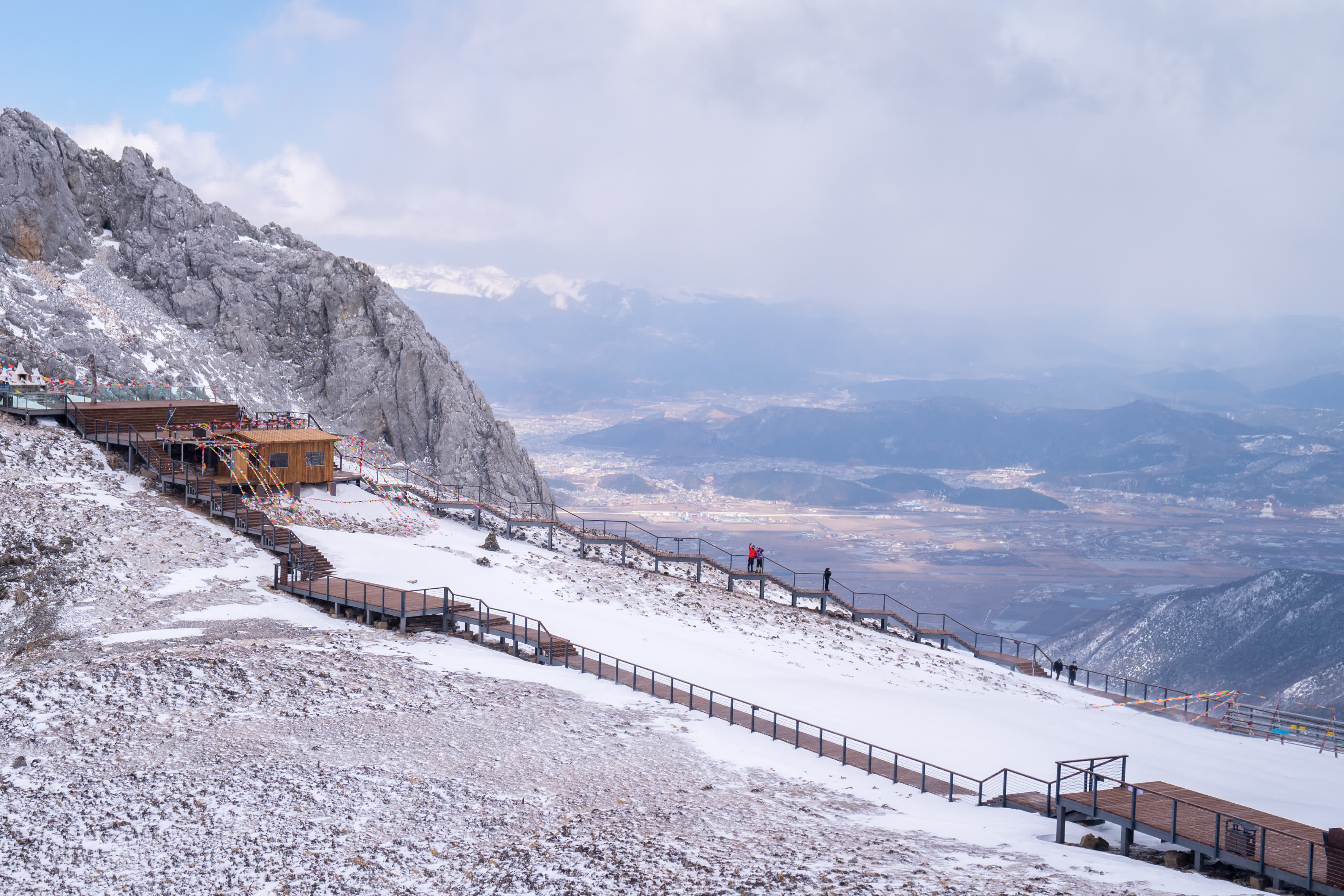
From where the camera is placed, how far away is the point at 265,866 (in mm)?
14938

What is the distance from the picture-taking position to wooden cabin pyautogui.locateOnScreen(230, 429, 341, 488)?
4231 cm

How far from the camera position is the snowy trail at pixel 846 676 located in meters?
27.5

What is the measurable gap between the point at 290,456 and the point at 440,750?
27.4 metres

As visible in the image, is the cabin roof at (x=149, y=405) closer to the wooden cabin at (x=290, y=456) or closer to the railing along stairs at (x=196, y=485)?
the railing along stairs at (x=196, y=485)

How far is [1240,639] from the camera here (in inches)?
4739

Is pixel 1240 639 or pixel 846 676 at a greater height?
pixel 846 676

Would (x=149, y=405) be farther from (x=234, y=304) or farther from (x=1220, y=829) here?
(x=1220, y=829)

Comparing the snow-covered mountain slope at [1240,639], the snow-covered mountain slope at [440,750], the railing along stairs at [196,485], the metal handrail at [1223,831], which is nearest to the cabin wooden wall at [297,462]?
the railing along stairs at [196,485]

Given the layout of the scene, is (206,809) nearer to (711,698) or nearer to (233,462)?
(711,698)

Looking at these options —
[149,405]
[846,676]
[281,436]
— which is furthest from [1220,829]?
[149,405]

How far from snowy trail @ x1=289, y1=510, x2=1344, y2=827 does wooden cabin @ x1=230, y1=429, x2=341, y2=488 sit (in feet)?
15.2

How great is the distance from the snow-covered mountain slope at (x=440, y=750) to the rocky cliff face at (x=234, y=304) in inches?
1395

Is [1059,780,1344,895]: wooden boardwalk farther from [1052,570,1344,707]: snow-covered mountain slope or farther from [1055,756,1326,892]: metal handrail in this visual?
[1052,570,1344,707]: snow-covered mountain slope

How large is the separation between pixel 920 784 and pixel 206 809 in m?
14.6
